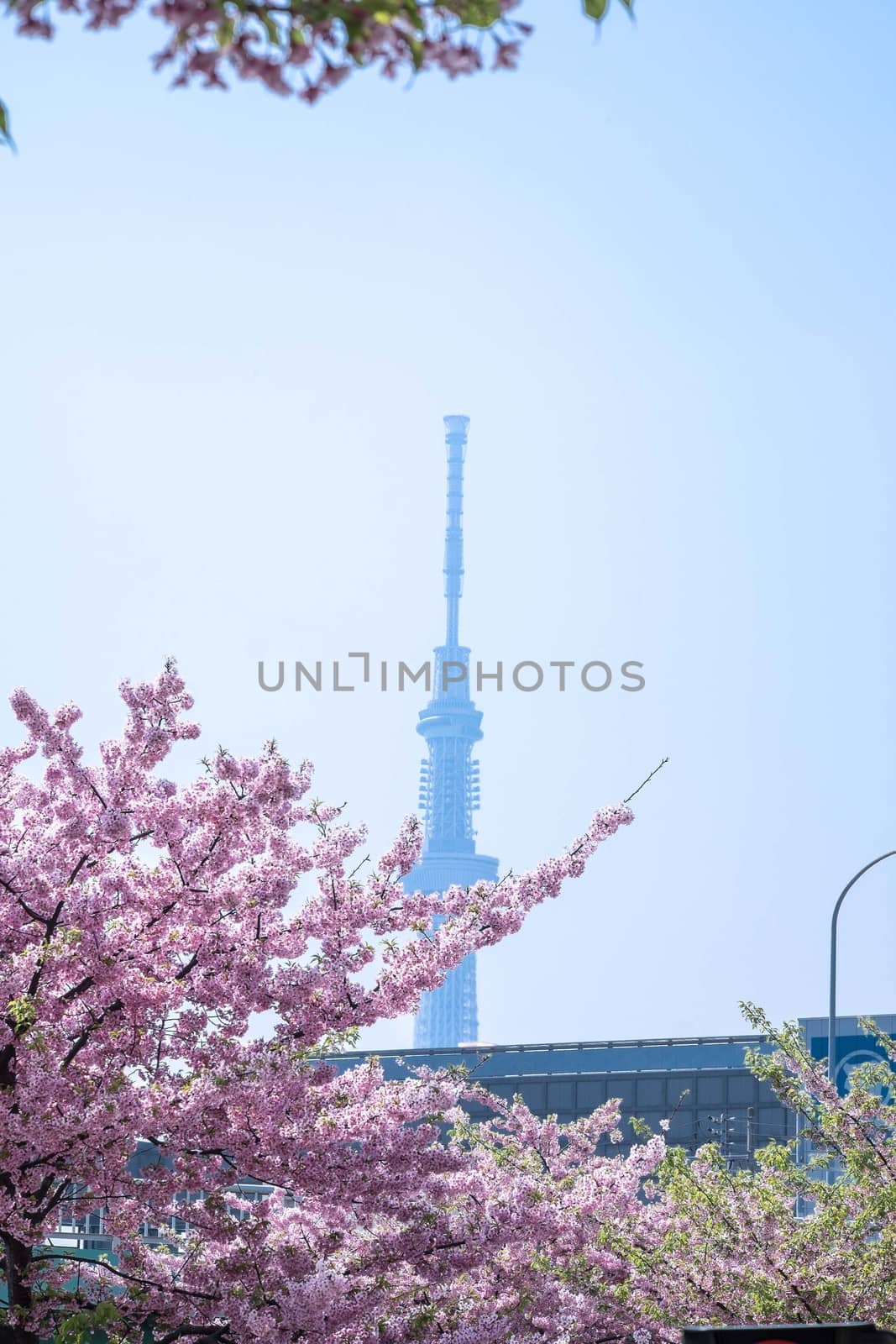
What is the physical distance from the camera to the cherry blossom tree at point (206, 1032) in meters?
12.0

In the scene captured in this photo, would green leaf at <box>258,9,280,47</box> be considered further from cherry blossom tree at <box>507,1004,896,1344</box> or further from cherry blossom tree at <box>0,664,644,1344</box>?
cherry blossom tree at <box>507,1004,896,1344</box>

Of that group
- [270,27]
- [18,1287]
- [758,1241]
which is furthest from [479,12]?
[758,1241]

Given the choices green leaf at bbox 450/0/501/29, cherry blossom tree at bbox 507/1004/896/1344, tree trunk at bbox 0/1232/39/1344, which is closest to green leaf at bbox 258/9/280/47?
green leaf at bbox 450/0/501/29

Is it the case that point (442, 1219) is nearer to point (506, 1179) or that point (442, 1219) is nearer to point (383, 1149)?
point (383, 1149)

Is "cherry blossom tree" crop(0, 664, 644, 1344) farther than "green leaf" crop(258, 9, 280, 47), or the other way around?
"cherry blossom tree" crop(0, 664, 644, 1344)

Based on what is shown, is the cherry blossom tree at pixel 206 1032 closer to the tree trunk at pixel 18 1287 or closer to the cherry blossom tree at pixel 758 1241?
the tree trunk at pixel 18 1287

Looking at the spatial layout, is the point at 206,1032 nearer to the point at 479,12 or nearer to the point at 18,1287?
the point at 18,1287

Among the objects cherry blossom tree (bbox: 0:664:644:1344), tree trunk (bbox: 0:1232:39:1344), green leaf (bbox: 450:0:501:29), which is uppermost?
green leaf (bbox: 450:0:501:29)

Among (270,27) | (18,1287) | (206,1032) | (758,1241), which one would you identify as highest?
(270,27)

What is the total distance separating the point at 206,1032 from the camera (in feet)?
41.5

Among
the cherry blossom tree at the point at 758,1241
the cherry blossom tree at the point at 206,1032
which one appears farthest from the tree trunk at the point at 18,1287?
the cherry blossom tree at the point at 758,1241

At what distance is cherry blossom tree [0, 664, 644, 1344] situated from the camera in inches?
471

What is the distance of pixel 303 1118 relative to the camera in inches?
491

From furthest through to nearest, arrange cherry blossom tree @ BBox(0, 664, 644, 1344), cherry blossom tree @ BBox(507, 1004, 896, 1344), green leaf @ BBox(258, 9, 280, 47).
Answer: cherry blossom tree @ BBox(507, 1004, 896, 1344), cherry blossom tree @ BBox(0, 664, 644, 1344), green leaf @ BBox(258, 9, 280, 47)
